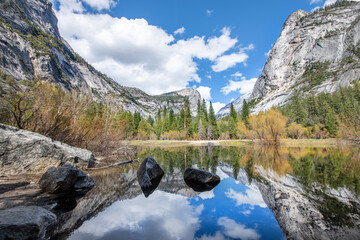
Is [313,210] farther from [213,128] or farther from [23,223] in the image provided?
[213,128]

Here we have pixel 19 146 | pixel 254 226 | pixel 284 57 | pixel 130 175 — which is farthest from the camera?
pixel 284 57

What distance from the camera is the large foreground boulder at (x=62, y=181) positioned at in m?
5.91

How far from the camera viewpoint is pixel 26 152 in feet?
23.6

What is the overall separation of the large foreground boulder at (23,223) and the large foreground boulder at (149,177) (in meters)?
3.35

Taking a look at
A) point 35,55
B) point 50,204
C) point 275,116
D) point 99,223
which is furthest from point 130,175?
point 35,55

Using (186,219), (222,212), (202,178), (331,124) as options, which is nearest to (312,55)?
(331,124)

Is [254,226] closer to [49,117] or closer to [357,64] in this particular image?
[49,117]

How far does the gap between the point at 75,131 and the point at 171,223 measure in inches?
441

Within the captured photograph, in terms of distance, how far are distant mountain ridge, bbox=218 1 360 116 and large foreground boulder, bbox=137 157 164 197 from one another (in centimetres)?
12965

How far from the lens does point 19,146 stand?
6.89m

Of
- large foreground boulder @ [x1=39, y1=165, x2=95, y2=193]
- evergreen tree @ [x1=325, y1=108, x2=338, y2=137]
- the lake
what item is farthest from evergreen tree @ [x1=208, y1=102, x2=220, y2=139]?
large foreground boulder @ [x1=39, y1=165, x2=95, y2=193]

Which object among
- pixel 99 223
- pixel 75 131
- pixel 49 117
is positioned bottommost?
pixel 99 223

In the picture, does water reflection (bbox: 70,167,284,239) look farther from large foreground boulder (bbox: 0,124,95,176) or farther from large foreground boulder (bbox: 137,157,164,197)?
large foreground boulder (bbox: 0,124,95,176)

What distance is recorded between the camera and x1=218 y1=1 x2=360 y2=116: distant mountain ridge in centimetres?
11244
